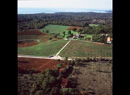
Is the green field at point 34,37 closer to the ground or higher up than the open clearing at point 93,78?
higher up

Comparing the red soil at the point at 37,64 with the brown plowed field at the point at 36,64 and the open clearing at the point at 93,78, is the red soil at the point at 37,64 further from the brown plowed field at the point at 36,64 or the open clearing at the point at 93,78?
the open clearing at the point at 93,78

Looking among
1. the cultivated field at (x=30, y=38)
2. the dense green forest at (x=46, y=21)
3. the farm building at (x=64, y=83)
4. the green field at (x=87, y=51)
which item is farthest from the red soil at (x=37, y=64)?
the dense green forest at (x=46, y=21)

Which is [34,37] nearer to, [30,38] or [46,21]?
[30,38]

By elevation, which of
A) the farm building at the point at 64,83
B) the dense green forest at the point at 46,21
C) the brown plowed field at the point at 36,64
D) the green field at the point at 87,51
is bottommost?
the farm building at the point at 64,83

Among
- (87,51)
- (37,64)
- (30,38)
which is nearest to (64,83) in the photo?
(37,64)

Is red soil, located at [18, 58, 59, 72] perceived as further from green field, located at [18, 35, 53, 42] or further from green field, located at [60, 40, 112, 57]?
green field, located at [18, 35, 53, 42]

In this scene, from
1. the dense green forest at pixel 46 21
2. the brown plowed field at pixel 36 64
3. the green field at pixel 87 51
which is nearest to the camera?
the brown plowed field at pixel 36 64
